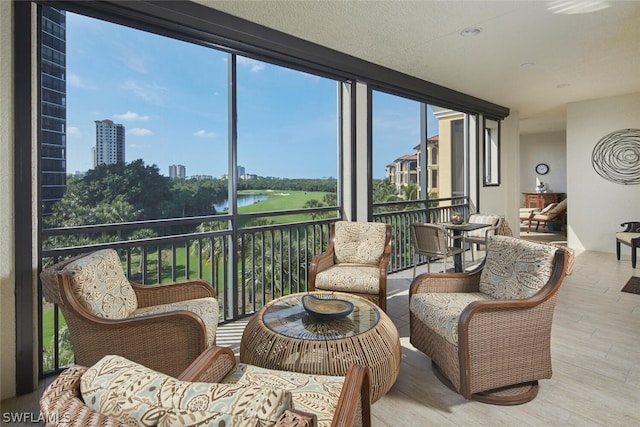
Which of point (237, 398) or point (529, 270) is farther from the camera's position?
point (529, 270)

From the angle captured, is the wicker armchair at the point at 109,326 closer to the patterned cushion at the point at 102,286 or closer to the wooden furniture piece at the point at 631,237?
the patterned cushion at the point at 102,286

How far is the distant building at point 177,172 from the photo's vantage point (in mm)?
2879

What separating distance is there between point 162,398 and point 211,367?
1.89ft

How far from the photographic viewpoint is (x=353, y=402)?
3.35 ft

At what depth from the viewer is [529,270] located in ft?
6.82

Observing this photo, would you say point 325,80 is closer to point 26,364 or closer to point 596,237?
point 26,364

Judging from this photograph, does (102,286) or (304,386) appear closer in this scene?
(304,386)

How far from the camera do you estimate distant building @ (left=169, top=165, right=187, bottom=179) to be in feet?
9.45

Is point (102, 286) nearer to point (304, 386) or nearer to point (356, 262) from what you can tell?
point (304, 386)

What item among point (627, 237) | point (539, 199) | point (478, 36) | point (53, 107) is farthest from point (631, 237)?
point (53, 107)

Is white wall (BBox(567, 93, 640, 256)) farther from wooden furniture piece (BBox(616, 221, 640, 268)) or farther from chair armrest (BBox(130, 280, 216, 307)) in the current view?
chair armrest (BBox(130, 280, 216, 307))

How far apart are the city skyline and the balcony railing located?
48 centimetres

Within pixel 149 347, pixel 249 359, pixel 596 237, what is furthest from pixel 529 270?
pixel 596 237

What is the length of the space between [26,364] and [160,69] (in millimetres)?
2305
